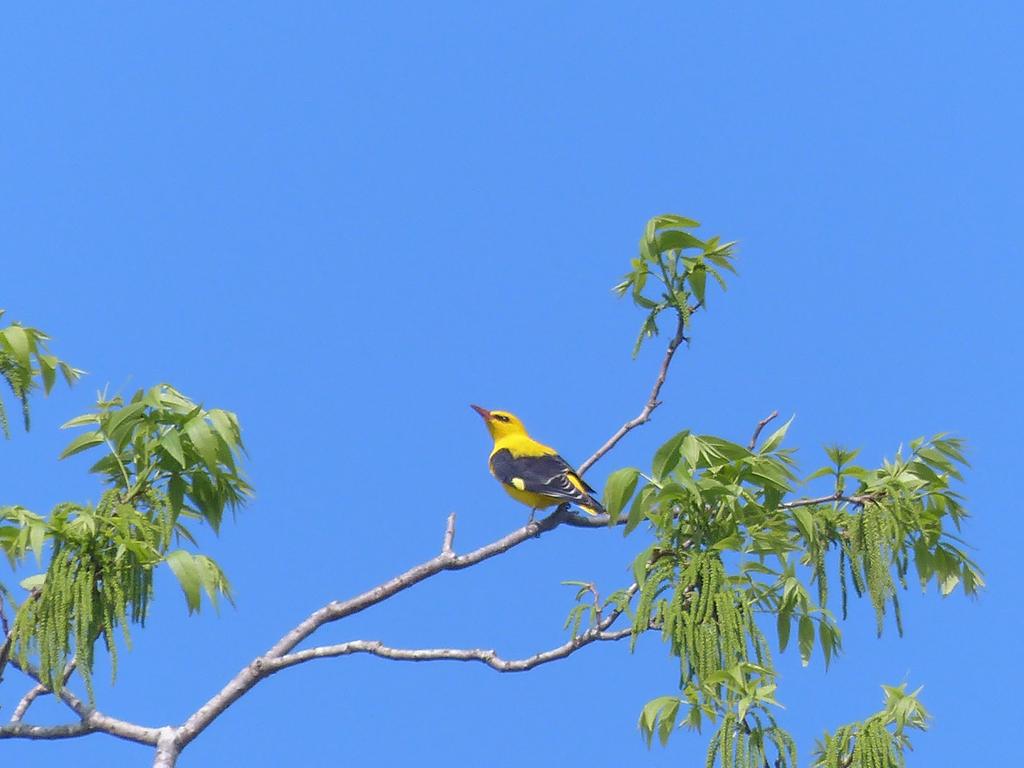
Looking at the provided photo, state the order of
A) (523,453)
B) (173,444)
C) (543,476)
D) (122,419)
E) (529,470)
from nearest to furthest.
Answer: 1. (173,444)
2. (122,419)
3. (543,476)
4. (529,470)
5. (523,453)

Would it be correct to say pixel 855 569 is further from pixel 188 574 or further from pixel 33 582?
pixel 33 582

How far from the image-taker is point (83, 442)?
525cm

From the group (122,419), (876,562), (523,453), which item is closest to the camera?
(876,562)

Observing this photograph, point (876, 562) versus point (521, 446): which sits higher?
point (521, 446)

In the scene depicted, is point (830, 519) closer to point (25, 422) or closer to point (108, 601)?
point (108, 601)

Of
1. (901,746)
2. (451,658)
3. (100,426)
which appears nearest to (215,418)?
(100,426)

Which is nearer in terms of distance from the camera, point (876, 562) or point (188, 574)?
point (188, 574)

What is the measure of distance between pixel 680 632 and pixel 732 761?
50 cm

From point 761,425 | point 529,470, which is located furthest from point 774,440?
point 529,470

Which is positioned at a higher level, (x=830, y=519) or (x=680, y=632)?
(x=830, y=519)

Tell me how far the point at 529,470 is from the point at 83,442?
4.00m

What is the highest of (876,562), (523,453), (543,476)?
(523,453)

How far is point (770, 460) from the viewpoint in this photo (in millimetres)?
4941

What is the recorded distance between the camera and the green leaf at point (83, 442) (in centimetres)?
524
